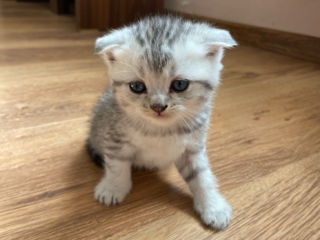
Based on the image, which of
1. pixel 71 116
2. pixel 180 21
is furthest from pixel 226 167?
pixel 71 116

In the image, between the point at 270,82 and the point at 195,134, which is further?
the point at 270,82

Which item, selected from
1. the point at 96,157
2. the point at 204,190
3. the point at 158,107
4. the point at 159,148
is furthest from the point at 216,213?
the point at 96,157

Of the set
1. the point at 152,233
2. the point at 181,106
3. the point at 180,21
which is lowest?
the point at 152,233

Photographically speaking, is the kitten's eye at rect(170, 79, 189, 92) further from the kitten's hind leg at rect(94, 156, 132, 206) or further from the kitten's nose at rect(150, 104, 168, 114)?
the kitten's hind leg at rect(94, 156, 132, 206)

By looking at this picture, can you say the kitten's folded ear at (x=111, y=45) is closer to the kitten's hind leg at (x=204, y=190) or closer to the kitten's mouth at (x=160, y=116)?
the kitten's mouth at (x=160, y=116)

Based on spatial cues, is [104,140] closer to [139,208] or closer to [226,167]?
[139,208]

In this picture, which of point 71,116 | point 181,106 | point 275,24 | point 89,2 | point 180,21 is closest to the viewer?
point 181,106

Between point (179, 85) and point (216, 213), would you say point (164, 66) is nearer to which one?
point (179, 85)
